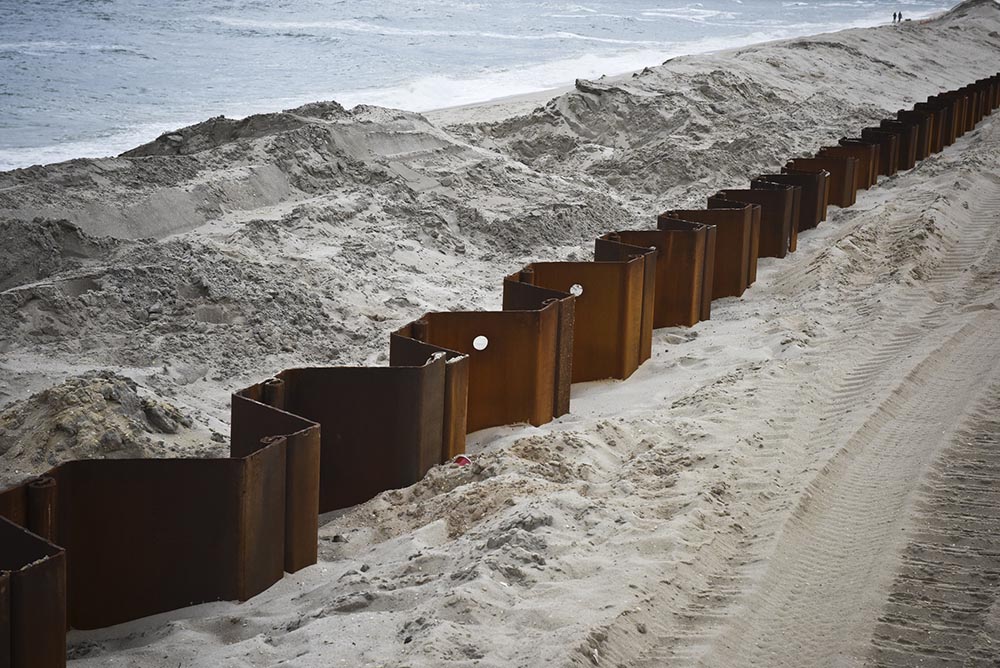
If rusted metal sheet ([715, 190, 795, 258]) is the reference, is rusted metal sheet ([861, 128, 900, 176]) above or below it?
above

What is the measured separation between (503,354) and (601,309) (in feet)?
4.20

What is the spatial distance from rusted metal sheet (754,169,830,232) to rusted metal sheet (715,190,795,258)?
962 millimetres

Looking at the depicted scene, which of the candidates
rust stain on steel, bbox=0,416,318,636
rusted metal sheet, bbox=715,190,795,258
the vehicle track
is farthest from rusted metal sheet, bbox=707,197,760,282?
rust stain on steel, bbox=0,416,318,636

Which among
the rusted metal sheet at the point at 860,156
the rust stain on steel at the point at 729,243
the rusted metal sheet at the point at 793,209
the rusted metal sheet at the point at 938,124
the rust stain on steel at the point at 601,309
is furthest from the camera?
the rusted metal sheet at the point at 938,124

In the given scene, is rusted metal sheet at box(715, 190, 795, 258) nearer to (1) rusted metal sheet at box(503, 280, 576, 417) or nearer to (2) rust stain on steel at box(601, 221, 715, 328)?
(2) rust stain on steel at box(601, 221, 715, 328)

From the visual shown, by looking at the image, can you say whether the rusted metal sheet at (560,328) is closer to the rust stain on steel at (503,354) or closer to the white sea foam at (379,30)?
the rust stain on steel at (503,354)

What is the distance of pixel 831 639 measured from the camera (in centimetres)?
406

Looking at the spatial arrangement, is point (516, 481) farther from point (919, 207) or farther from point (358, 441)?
point (919, 207)

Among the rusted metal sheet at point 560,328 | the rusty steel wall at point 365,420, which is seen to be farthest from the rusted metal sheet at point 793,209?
the rusty steel wall at point 365,420

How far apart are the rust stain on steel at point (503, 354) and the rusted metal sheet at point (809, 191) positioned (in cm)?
621

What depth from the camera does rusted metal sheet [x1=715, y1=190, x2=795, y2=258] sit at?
10.9 meters

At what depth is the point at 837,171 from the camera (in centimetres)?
1330

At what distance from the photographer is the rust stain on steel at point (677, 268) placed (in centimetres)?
860

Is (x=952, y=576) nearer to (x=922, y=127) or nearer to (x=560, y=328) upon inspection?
(x=560, y=328)
